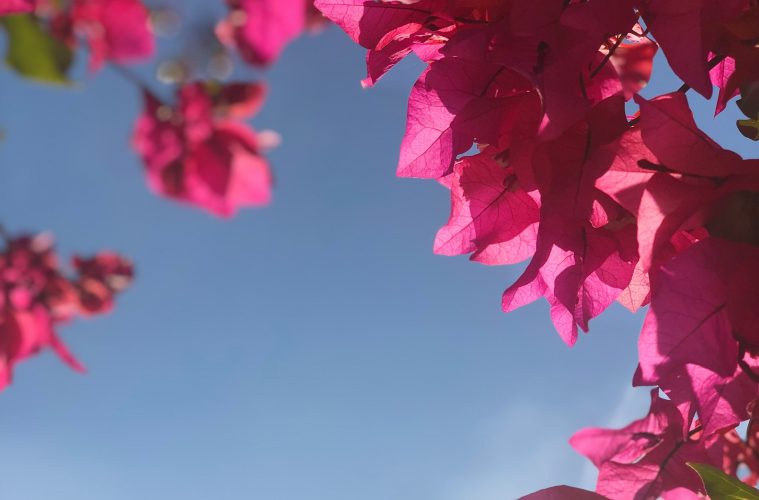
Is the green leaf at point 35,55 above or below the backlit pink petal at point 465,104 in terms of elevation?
above

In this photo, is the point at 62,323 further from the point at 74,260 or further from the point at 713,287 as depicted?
the point at 713,287

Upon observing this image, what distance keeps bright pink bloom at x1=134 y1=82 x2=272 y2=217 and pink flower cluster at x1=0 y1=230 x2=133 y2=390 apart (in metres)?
0.17

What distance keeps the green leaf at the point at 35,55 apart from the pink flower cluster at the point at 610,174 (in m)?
0.18

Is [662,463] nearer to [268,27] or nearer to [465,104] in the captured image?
[465,104]

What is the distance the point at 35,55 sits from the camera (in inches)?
14.1

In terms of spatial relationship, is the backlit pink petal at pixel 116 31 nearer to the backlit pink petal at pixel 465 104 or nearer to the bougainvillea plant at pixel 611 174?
the bougainvillea plant at pixel 611 174

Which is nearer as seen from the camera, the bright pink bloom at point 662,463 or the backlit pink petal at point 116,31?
the bright pink bloom at point 662,463

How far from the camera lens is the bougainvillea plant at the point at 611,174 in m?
0.20

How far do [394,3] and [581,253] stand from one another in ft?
0.40

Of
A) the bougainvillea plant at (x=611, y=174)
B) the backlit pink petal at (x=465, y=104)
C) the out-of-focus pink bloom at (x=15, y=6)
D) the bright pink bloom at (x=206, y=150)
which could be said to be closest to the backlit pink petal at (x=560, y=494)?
the bougainvillea plant at (x=611, y=174)

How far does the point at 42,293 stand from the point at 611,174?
2.28ft

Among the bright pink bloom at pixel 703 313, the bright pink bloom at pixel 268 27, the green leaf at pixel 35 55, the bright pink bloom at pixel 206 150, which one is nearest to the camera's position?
the bright pink bloom at pixel 703 313

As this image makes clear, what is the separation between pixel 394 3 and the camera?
261mm

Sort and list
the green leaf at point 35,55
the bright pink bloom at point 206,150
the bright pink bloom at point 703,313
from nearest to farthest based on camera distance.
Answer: the bright pink bloom at point 703,313, the green leaf at point 35,55, the bright pink bloom at point 206,150
